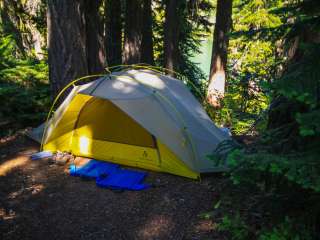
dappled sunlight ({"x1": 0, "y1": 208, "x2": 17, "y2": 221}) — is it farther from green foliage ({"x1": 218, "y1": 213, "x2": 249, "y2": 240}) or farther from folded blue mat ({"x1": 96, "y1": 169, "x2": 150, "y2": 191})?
green foliage ({"x1": 218, "y1": 213, "x2": 249, "y2": 240})

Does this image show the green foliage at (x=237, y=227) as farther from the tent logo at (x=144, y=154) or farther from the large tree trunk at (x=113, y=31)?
the large tree trunk at (x=113, y=31)

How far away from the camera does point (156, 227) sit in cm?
402

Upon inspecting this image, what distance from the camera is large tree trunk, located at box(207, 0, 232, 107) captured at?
31.6ft

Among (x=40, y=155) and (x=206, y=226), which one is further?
(x=40, y=155)

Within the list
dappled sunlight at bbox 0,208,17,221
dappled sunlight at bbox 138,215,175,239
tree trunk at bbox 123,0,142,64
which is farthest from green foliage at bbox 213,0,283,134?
dappled sunlight at bbox 0,208,17,221

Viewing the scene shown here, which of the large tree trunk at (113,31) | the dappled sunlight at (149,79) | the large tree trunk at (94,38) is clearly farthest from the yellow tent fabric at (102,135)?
the large tree trunk at (113,31)

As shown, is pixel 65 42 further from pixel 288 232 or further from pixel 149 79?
pixel 288 232

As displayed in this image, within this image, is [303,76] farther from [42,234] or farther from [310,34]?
[42,234]

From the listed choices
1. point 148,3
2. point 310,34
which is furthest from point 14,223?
point 148,3

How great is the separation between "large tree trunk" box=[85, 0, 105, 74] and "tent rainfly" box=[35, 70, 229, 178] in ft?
12.9

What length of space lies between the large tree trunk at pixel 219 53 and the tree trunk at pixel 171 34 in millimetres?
1387

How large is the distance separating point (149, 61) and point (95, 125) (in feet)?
24.7

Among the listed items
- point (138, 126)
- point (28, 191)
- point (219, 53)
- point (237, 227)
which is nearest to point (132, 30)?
point (219, 53)

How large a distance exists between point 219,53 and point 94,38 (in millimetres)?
3743
